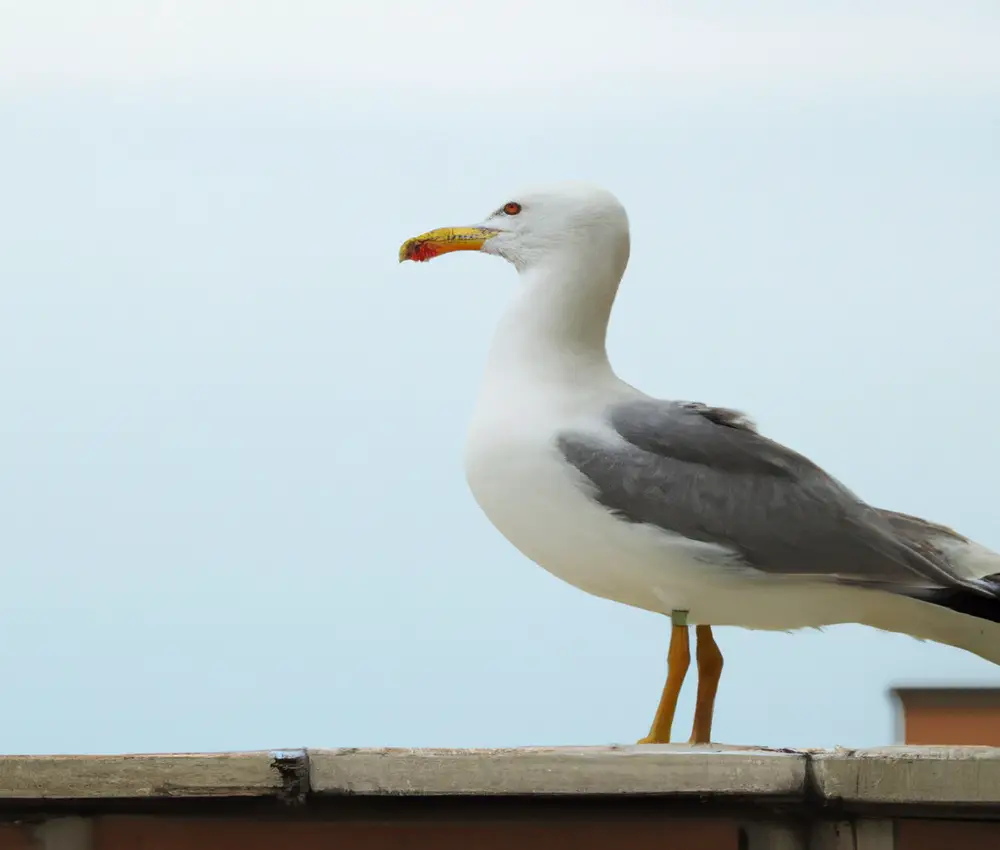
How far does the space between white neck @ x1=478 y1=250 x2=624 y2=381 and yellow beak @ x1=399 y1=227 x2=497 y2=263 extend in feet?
0.87

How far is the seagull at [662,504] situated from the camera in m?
4.69

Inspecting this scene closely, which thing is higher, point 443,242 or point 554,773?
point 443,242

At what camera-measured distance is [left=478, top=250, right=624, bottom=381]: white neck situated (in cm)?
500

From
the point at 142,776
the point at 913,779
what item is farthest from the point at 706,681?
the point at 142,776

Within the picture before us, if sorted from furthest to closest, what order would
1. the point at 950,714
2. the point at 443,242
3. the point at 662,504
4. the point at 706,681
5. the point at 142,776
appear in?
1. the point at 950,714
2. the point at 443,242
3. the point at 706,681
4. the point at 662,504
5. the point at 142,776

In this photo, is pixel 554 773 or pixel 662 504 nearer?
pixel 554 773

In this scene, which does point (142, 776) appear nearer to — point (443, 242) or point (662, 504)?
point (662, 504)

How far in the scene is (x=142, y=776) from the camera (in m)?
3.09

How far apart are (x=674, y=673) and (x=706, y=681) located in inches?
10.0

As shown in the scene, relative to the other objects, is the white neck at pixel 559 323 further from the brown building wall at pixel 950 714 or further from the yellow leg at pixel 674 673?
the brown building wall at pixel 950 714

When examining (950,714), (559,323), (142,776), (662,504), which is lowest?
(142,776)

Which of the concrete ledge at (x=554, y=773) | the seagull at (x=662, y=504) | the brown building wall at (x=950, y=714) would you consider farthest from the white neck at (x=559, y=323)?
the brown building wall at (x=950, y=714)

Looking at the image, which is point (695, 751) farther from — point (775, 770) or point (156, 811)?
point (156, 811)

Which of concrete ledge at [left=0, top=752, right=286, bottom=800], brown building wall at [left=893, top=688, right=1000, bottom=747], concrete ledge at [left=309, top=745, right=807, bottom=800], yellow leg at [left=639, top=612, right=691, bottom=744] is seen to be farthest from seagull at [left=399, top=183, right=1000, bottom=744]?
brown building wall at [left=893, top=688, right=1000, bottom=747]
